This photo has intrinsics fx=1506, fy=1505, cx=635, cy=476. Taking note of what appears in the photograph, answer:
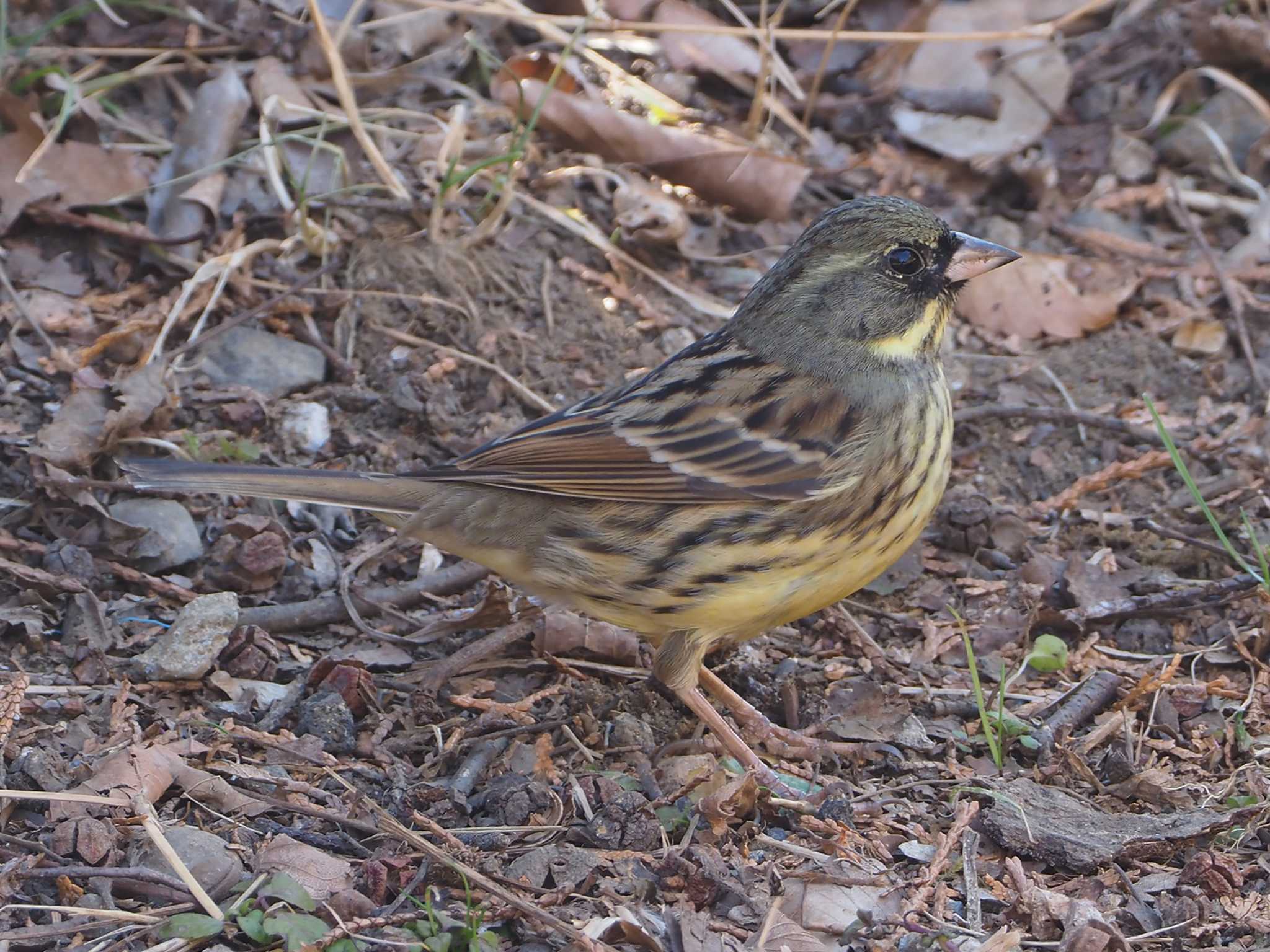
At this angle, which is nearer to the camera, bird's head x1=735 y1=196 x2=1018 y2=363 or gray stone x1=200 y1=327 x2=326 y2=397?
bird's head x1=735 y1=196 x2=1018 y2=363

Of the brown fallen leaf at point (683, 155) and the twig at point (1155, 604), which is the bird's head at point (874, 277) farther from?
the brown fallen leaf at point (683, 155)

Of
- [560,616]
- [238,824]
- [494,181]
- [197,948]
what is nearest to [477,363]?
[494,181]

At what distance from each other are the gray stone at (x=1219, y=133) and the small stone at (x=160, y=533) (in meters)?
5.07

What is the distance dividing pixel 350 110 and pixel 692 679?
299cm

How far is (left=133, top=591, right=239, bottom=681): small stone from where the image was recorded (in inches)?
172

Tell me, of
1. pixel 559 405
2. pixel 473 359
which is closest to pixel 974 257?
pixel 559 405

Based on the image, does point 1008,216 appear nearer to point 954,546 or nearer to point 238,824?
point 954,546

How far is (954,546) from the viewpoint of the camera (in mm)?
5387

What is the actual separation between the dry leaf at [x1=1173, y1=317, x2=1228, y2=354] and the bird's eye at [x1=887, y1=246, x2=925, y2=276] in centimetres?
206

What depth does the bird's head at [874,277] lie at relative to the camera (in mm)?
4793

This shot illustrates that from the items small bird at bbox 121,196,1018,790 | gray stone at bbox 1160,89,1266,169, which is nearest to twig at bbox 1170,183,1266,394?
gray stone at bbox 1160,89,1266,169

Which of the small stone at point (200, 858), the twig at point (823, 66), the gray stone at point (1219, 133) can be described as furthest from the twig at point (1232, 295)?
the small stone at point (200, 858)

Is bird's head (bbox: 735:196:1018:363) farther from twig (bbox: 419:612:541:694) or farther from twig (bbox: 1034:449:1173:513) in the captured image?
twig (bbox: 419:612:541:694)

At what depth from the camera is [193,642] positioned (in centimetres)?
443
